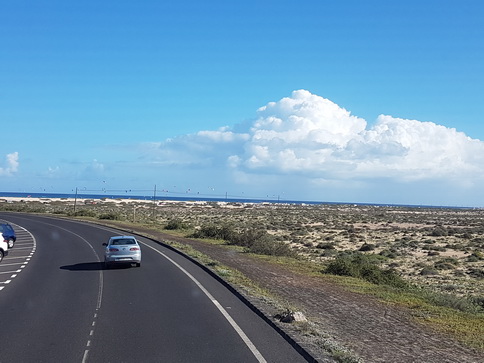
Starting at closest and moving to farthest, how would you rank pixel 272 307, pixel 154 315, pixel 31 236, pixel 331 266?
pixel 154 315
pixel 272 307
pixel 331 266
pixel 31 236

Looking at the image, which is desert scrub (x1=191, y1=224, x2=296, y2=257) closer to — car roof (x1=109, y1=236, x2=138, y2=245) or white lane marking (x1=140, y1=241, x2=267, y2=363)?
car roof (x1=109, y1=236, x2=138, y2=245)

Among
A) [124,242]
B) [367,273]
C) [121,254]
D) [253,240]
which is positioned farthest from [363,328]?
[253,240]

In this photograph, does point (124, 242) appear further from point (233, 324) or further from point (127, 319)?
point (233, 324)

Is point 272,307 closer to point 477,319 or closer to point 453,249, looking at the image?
point 477,319

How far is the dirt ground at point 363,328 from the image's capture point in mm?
9742

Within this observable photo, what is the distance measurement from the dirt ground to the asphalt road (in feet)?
3.99

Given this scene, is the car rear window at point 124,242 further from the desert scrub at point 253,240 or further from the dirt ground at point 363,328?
the desert scrub at point 253,240

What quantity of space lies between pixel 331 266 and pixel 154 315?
42.0 ft

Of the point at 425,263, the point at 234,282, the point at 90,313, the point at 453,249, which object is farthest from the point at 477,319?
the point at 453,249

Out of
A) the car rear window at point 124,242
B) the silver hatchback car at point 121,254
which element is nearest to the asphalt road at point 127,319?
the silver hatchback car at point 121,254

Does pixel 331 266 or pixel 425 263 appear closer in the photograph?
pixel 331 266

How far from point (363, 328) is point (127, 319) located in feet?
17.6

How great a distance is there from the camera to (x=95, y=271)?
22.2 m

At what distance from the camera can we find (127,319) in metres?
12.4
